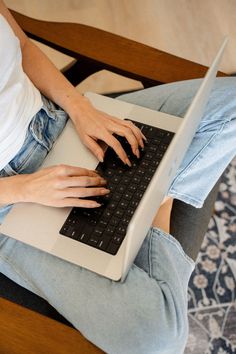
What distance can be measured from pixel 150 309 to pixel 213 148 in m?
0.38

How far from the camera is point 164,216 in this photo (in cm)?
94

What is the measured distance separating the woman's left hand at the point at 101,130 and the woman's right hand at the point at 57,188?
0.11 meters

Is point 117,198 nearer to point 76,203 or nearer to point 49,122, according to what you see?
point 76,203

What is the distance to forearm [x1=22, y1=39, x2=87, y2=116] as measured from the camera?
3.19 feet

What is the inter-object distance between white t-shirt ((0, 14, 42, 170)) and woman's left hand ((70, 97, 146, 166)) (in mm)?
112

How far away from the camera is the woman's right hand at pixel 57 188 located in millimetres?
803

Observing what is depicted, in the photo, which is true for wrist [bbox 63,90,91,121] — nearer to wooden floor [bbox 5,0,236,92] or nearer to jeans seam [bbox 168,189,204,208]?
jeans seam [bbox 168,189,204,208]

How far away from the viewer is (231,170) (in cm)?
148

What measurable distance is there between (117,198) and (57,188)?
0.13 metres

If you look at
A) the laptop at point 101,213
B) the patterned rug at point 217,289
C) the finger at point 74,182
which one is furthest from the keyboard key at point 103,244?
the patterned rug at point 217,289

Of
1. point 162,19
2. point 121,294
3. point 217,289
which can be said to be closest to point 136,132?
point 121,294

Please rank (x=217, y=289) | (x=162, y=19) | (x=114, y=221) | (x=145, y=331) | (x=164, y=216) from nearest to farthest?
(x=145, y=331), (x=114, y=221), (x=164, y=216), (x=217, y=289), (x=162, y=19)

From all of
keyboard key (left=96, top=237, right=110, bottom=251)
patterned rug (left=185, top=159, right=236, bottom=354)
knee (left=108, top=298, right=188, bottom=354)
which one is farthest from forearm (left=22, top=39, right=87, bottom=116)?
patterned rug (left=185, top=159, right=236, bottom=354)

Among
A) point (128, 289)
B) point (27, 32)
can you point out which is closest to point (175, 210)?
point (128, 289)
